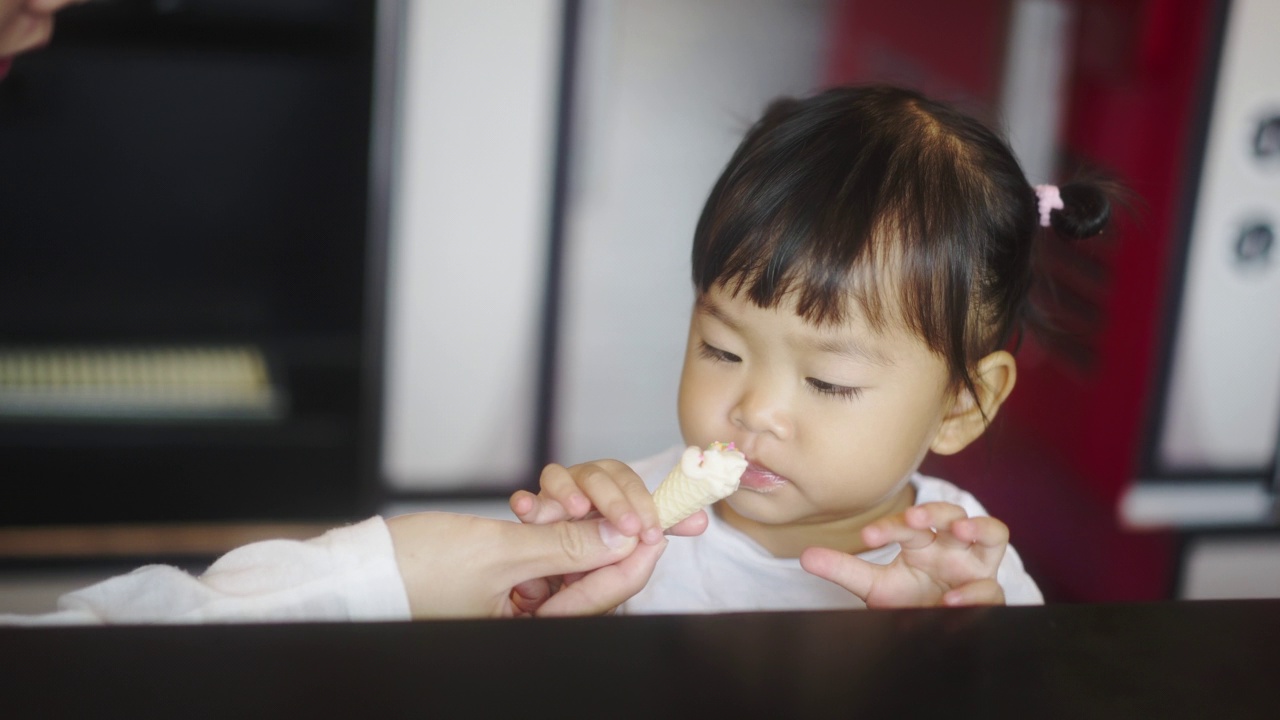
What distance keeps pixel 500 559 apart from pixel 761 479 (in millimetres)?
432

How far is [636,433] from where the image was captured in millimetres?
3127

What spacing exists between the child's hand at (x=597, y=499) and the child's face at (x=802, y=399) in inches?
8.5

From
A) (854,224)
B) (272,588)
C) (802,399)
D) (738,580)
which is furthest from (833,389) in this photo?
(272,588)

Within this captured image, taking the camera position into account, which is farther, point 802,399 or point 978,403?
point 978,403

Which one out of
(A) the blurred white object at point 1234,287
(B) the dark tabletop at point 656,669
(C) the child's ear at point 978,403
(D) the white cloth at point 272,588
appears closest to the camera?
(B) the dark tabletop at point 656,669

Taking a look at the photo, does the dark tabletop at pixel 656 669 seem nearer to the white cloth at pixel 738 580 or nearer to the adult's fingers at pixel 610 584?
the adult's fingers at pixel 610 584

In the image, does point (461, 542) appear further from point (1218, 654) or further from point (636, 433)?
point (636, 433)

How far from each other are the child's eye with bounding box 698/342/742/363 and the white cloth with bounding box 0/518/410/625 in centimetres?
49

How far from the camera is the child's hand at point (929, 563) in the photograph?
0.89m

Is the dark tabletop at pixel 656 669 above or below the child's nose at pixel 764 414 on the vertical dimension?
above

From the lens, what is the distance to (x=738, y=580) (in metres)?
1.24

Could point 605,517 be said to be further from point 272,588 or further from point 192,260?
point 192,260

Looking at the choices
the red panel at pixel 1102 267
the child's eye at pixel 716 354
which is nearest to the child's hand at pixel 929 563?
the child's eye at pixel 716 354

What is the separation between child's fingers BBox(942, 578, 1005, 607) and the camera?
91 cm
